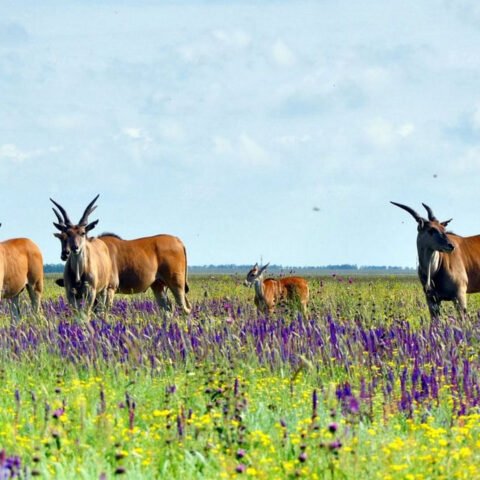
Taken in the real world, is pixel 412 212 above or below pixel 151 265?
above

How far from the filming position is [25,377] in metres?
8.37

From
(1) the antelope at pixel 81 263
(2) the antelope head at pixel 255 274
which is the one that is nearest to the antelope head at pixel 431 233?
(2) the antelope head at pixel 255 274

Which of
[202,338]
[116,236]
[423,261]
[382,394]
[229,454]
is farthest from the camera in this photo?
[116,236]

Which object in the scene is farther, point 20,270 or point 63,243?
point 20,270

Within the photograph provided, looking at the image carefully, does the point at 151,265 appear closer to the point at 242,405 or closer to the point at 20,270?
the point at 20,270

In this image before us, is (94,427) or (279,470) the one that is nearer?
(279,470)

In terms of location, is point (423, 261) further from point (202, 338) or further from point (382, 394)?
point (382, 394)

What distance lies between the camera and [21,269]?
57.6 feet

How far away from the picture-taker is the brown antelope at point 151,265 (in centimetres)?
1755

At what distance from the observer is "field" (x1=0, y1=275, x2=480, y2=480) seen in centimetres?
489

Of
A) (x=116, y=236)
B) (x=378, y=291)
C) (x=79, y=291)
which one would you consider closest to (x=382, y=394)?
(x=79, y=291)

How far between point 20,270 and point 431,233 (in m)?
8.09

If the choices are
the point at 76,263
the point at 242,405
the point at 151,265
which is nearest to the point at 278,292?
the point at 151,265

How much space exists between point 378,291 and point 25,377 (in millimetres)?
16547
